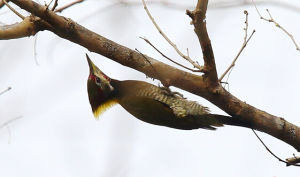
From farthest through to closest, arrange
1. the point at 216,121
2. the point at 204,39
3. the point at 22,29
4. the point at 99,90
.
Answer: the point at 99,90 → the point at 216,121 → the point at 22,29 → the point at 204,39

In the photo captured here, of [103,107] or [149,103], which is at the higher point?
[149,103]

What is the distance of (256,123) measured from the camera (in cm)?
335

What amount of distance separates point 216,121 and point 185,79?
54 centimetres

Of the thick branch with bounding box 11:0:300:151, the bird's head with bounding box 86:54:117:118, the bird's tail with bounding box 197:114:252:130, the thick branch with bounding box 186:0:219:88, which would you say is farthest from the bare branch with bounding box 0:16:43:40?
the bird's tail with bounding box 197:114:252:130

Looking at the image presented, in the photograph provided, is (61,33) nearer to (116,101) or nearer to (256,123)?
(116,101)

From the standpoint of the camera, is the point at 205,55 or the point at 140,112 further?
the point at 140,112

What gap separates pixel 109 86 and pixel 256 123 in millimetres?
1544

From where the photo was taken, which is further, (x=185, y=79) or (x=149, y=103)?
(x=149, y=103)

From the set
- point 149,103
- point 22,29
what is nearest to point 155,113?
point 149,103

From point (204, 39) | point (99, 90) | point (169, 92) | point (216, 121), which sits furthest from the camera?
point (99, 90)

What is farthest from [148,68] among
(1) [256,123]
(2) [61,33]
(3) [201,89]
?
(1) [256,123]

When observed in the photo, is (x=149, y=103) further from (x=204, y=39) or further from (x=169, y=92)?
(x=204, y=39)

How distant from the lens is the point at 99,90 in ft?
13.9

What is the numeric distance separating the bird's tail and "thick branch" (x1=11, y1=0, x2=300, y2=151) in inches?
1.3
